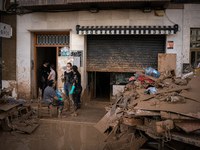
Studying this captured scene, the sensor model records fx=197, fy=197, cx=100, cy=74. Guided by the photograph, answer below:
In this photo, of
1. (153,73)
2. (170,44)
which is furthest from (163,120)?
(170,44)

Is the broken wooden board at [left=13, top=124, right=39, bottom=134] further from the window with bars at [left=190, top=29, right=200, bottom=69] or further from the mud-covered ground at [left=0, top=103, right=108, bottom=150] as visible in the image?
the window with bars at [left=190, top=29, right=200, bottom=69]

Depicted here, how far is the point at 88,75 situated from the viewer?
1002 cm

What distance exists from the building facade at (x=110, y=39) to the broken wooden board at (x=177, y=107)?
5.09 m

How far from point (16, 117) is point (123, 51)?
18.2 ft

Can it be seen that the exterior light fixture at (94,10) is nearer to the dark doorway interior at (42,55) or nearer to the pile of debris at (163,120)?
the dark doorway interior at (42,55)

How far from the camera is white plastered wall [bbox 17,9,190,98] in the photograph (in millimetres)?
8789

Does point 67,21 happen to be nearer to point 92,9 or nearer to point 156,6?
point 92,9

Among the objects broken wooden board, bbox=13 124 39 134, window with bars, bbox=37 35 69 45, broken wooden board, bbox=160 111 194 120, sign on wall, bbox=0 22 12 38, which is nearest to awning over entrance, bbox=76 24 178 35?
window with bars, bbox=37 35 69 45

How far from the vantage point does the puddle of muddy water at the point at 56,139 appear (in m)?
4.91

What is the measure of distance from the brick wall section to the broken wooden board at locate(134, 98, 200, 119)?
7932mm

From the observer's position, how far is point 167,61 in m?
8.63

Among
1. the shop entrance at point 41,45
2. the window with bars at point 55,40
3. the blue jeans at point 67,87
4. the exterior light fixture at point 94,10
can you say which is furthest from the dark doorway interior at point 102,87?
the exterior light fixture at point 94,10

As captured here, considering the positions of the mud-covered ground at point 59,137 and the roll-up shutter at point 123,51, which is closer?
the mud-covered ground at point 59,137

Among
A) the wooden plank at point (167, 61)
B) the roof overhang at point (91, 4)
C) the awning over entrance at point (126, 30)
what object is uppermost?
the roof overhang at point (91, 4)
